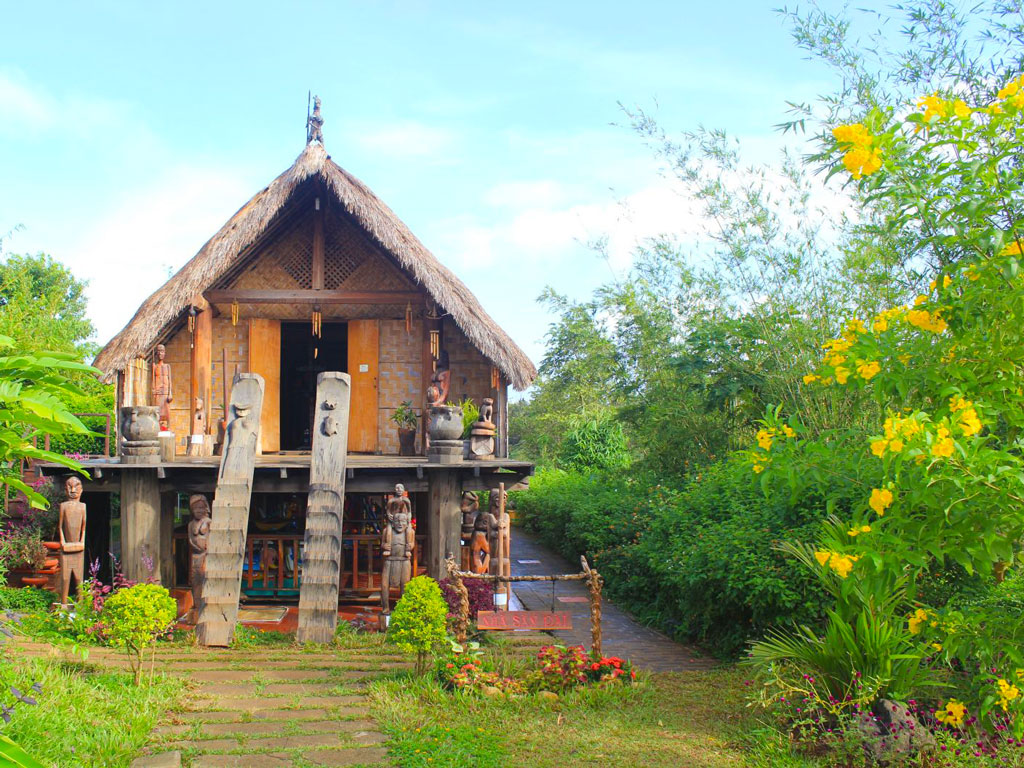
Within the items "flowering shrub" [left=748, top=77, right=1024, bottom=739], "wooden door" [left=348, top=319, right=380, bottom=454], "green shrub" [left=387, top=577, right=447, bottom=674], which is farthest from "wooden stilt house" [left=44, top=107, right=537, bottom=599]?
"flowering shrub" [left=748, top=77, right=1024, bottom=739]

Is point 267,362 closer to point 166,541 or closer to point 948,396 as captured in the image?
point 166,541

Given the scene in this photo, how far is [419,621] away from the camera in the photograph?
617cm

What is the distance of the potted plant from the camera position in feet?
36.2

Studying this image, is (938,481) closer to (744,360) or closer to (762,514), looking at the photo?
(762,514)

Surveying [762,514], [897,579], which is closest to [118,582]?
[762,514]

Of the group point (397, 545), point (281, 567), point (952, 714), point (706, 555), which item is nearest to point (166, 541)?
point (281, 567)

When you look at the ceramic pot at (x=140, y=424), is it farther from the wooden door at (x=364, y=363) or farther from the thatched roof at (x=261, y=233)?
the wooden door at (x=364, y=363)

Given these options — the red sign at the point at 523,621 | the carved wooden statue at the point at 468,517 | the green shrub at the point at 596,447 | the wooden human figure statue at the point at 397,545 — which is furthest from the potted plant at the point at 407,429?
the green shrub at the point at 596,447

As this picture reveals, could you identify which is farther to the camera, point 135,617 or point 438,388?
point 438,388

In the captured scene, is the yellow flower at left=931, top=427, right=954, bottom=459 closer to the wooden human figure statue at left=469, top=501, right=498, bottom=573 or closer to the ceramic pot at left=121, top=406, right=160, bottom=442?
the wooden human figure statue at left=469, top=501, right=498, bottom=573

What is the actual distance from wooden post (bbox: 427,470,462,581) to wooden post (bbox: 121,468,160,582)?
113 inches

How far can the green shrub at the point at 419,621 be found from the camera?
20.2 feet

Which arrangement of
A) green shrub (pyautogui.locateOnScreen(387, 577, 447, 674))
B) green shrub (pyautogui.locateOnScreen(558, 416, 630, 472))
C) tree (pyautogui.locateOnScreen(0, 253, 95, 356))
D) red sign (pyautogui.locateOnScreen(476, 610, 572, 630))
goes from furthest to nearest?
green shrub (pyautogui.locateOnScreen(558, 416, 630, 472)) → tree (pyautogui.locateOnScreen(0, 253, 95, 356)) → red sign (pyautogui.locateOnScreen(476, 610, 572, 630)) → green shrub (pyautogui.locateOnScreen(387, 577, 447, 674))

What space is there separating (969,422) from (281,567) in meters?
7.86
